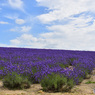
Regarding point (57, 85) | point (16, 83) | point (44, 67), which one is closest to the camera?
point (57, 85)

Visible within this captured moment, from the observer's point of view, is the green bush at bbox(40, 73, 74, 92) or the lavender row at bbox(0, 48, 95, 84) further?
the lavender row at bbox(0, 48, 95, 84)

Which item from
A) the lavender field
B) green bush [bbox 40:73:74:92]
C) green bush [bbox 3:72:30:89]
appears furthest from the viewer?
the lavender field

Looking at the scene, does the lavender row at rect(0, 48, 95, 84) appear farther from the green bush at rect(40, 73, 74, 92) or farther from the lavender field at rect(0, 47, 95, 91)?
the green bush at rect(40, 73, 74, 92)

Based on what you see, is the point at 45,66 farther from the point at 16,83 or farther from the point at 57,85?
the point at 57,85

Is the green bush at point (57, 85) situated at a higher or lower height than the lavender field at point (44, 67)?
lower

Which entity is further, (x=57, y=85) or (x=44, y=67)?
(x=44, y=67)

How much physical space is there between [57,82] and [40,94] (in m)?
0.55

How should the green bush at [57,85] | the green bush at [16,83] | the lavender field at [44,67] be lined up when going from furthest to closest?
the lavender field at [44,67]
the green bush at [16,83]
the green bush at [57,85]

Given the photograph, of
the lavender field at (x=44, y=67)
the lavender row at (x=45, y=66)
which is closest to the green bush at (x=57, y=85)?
the lavender field at (x=44, y=67)

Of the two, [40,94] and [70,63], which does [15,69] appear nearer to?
[40,94]

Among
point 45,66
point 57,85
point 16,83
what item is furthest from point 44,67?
point 57,85

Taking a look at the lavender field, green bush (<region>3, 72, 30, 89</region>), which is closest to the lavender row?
the lavender field

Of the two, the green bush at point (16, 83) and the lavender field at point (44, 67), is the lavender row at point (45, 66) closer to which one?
the lavender field at point (44, 67)

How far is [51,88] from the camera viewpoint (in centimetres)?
396
